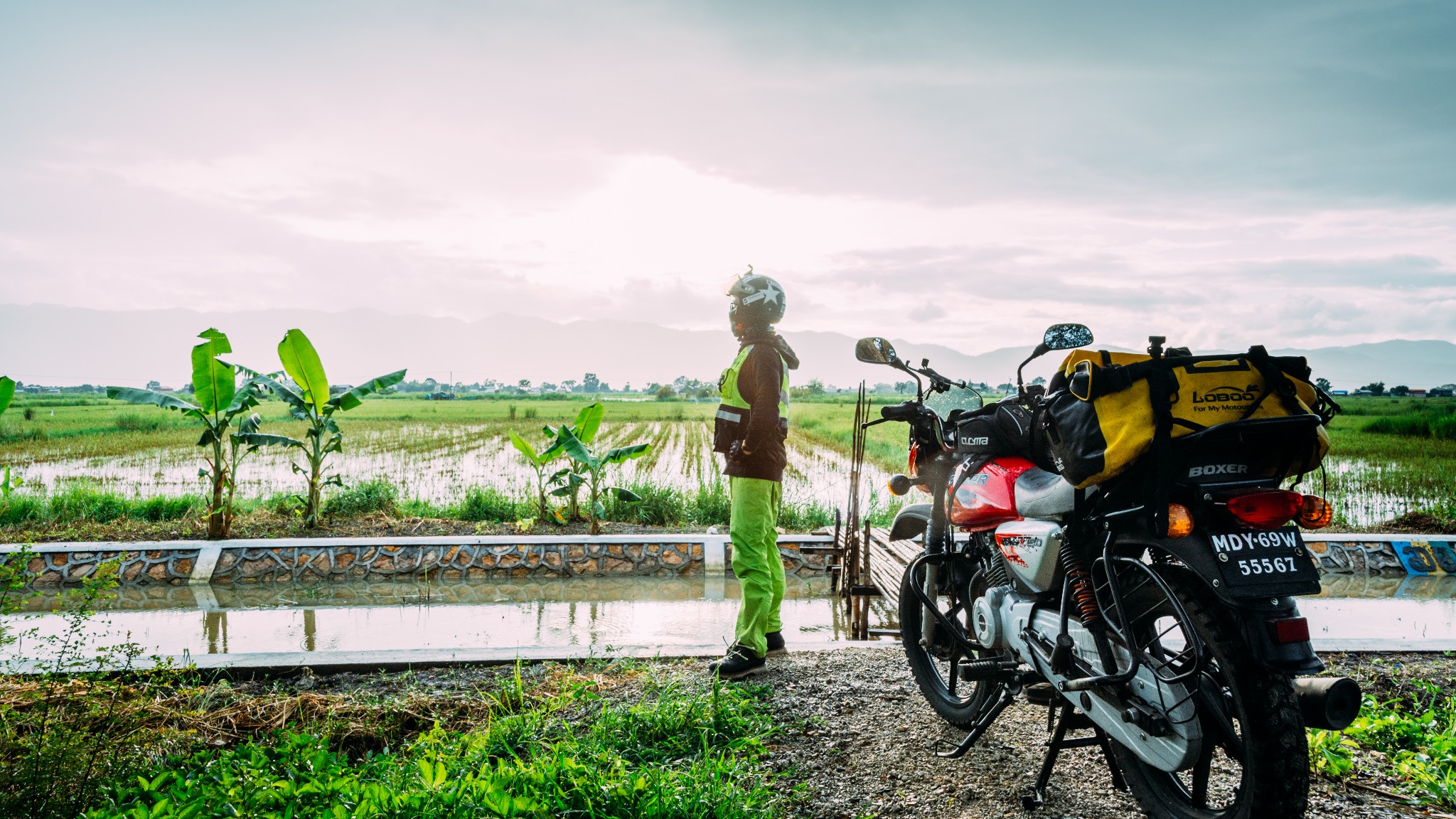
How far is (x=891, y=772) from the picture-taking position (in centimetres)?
299

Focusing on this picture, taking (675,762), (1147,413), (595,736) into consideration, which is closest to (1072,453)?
(1147,413)

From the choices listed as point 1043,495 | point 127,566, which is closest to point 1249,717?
point 1043,495

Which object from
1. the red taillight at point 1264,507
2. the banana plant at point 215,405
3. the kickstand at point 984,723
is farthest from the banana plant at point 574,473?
the red taillight at point 1264,507

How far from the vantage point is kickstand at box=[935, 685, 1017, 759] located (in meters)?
3.00

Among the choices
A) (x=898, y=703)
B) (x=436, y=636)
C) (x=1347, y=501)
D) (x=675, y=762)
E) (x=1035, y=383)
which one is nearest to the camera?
(x=675, y=762)

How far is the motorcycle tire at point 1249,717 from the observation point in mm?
2037

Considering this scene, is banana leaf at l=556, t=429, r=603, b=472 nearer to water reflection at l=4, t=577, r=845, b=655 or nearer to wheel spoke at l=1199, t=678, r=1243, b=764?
water reflection at l=4, t=577, r=845, b=655

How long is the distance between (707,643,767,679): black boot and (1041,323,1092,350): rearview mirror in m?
2.25

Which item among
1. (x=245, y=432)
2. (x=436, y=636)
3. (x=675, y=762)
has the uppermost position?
(x=245, y=432)

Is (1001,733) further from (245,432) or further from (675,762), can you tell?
(245,432)

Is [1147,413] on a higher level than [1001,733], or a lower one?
higher

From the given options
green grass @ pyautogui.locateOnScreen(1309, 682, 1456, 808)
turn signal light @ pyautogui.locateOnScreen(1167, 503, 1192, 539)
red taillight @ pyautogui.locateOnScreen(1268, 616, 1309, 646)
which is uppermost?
turn signal light @ pyautogui.locateOnScreen(1167, 503, 1192, 539)

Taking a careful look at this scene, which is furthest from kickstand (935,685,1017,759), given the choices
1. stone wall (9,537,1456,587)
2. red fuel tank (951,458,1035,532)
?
stone wall (9,537,1456,587)

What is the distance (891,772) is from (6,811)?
2803 millimetres
